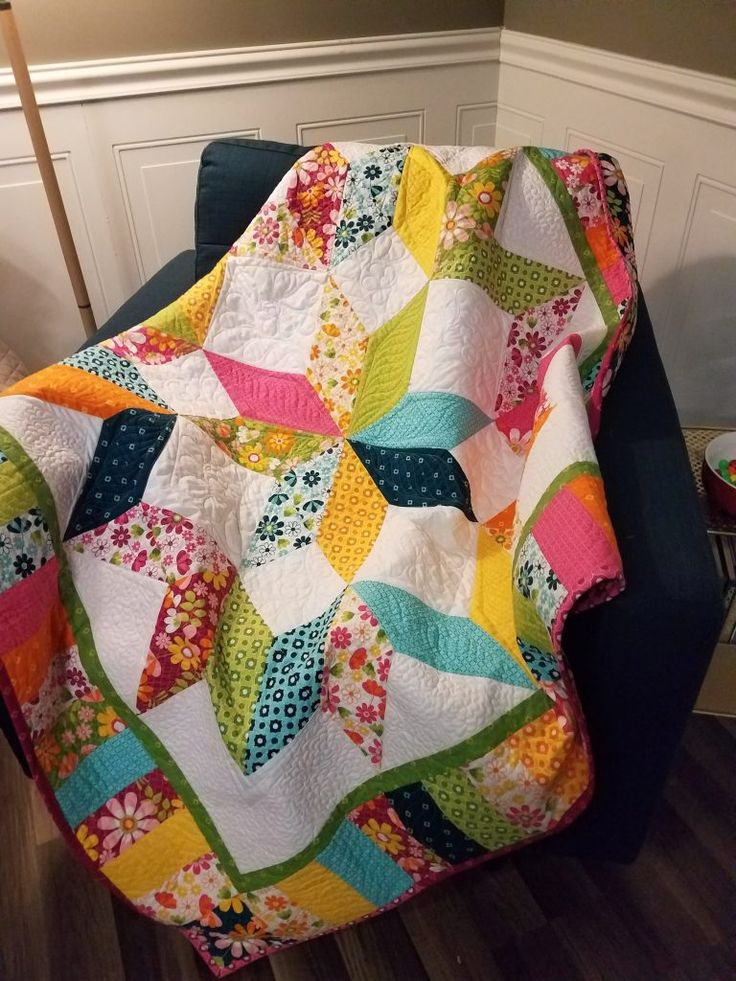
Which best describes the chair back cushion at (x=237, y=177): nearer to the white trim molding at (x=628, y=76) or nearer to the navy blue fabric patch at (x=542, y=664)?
the white trim molding at (x=628, y=76)

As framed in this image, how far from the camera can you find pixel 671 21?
147cm

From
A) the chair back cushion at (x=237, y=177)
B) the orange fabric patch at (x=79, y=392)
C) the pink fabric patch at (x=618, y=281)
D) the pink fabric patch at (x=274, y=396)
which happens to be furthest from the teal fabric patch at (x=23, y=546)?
the pink fabric patch at (x=618, y=281)

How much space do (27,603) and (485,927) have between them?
2.58 ft

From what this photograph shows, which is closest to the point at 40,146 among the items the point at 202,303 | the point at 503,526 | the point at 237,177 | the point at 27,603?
the point at 237,177

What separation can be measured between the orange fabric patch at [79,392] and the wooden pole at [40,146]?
0.70m

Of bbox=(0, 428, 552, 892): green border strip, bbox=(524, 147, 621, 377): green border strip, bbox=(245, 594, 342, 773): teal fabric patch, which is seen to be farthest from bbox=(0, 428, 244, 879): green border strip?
bbox=(524, 147, 621, 377): green border strip

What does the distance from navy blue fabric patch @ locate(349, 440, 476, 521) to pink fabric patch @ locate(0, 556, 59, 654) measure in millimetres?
449

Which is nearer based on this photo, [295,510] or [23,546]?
[23,546]

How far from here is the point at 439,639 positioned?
2.88 ft

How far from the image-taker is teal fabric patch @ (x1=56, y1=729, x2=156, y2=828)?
91 cm

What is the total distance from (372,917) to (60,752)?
51cm

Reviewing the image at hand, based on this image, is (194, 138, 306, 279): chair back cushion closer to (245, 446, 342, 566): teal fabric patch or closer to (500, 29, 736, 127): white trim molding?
(245, 446, 342, 566): teal fabric patch

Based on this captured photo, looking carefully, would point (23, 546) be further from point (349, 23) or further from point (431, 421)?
point (349, 23)

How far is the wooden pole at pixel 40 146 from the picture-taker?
1.38m
